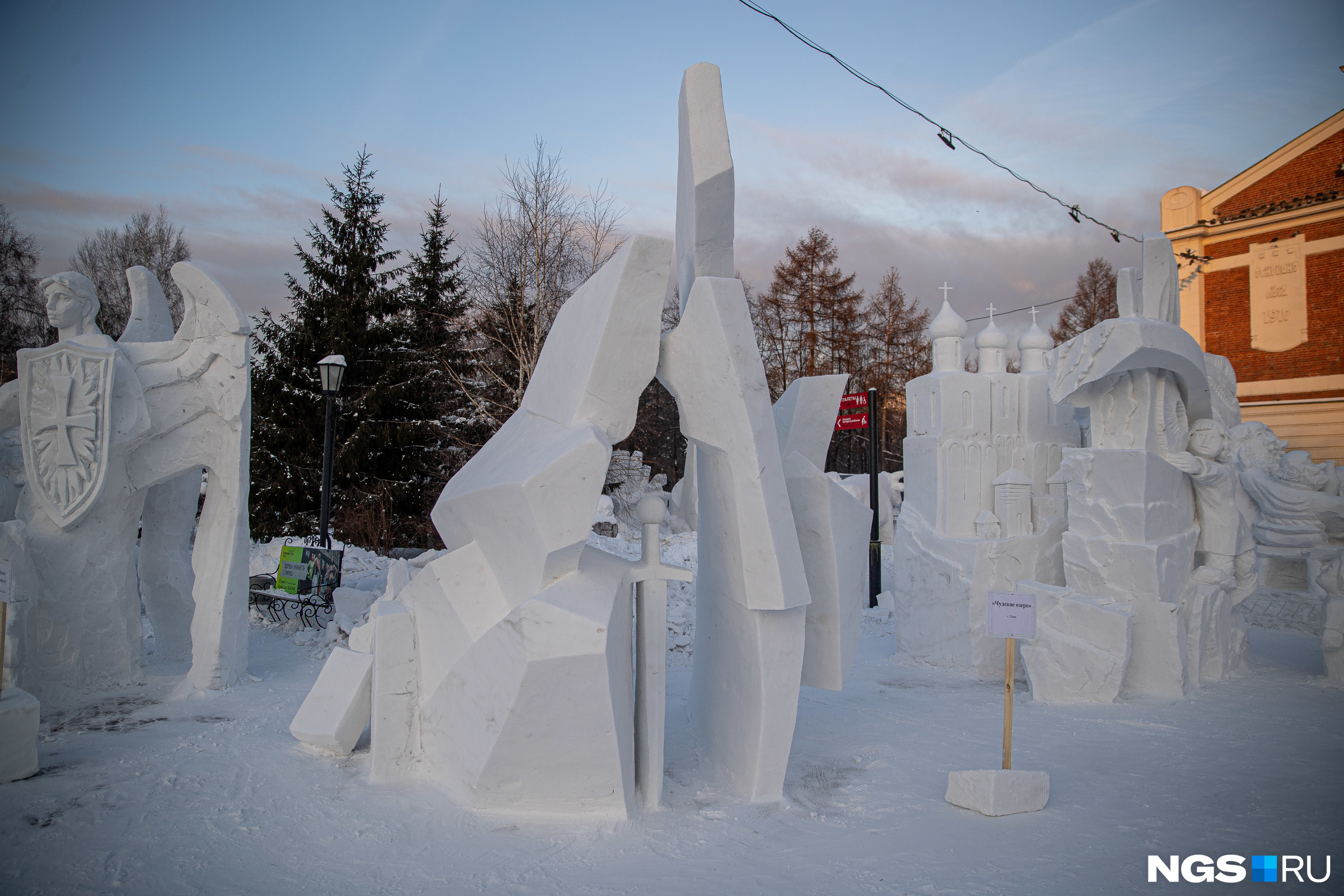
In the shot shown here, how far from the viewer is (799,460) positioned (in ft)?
18.5

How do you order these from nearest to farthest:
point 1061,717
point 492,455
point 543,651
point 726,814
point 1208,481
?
point 543,651, point 726,814, point 492,455, point 1061,717, point 1208,481

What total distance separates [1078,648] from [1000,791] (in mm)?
3354

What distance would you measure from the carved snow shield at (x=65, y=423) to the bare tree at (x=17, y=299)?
1222cm

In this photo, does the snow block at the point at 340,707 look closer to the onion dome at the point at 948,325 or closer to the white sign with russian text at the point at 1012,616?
the white sign with russian text at the point at 1012,616

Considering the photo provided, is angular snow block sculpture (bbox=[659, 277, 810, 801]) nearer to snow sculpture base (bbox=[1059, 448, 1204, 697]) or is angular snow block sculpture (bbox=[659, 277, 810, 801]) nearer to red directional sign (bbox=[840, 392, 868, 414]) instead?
snow sculpture base (bbox=[1059, 448, 1204, 697])

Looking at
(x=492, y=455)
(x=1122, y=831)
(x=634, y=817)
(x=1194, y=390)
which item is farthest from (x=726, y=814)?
(x=1194, y=390)

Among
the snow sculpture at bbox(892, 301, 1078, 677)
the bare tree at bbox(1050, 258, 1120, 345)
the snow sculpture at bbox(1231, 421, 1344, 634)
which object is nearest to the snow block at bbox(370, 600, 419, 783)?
the snow sculpture at bbox(892, 301, 1078, 677)

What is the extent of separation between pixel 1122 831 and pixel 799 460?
290 centimetres

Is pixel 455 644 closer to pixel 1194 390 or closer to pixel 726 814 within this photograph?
pixel 726 814

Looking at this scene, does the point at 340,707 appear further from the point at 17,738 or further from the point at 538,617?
the point at 538,617

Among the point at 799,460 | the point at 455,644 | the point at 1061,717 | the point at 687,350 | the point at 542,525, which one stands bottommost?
the point at 1061,717

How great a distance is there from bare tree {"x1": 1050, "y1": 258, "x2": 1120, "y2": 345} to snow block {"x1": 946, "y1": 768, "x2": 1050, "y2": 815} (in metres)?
24.4

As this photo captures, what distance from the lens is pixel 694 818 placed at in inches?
184

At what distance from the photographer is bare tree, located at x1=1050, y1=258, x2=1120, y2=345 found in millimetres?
26359
